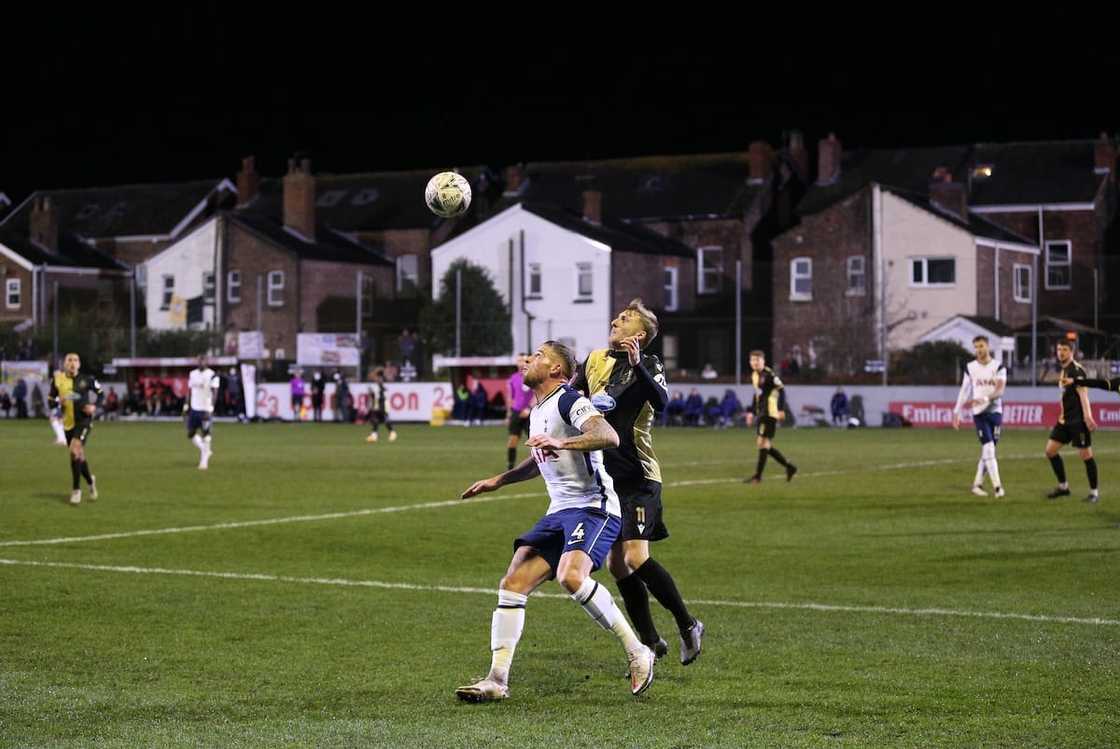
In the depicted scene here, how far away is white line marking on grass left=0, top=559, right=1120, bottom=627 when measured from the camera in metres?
12.5

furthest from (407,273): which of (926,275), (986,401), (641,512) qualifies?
(641,512)

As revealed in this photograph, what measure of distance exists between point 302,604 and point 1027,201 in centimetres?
6198

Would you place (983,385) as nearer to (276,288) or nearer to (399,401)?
(399,401)

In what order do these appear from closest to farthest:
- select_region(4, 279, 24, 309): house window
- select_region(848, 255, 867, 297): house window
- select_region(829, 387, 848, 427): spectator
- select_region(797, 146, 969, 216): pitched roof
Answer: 1. select_region(829, 387, 848, 427): spectator
2. select_region(848, 255, 867, 297): house window
3. select_region(797, 146, 969, 216): pitched roof
4. select_region(4, 279, 24, 309): house window

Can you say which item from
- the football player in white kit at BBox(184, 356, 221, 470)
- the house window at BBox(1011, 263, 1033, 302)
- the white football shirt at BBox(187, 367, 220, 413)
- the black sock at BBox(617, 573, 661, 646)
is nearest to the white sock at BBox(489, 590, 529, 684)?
the black sock at BBox(617, 573, 661, 646)

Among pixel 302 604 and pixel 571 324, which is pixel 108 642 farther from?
pixel 571 324

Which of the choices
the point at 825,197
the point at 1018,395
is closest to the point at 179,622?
the point at 1018,395

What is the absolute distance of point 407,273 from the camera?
82.8 m

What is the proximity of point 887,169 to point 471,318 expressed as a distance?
25.2m

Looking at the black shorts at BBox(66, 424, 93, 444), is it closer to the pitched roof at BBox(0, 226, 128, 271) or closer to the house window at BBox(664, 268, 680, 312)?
the house window at BBox(664, 268, 680, 312)

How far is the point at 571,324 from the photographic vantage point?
6719cm

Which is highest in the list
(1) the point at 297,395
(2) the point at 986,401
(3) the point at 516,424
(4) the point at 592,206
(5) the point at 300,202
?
(5) the point at 300,202

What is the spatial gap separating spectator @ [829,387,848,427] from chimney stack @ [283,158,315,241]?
3803 cm

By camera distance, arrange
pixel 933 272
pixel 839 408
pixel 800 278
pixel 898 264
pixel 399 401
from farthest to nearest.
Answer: pixel 800 278 → pixel 898 264 → pixel 933 272 → pixel 399 401 → pixel 839 408
